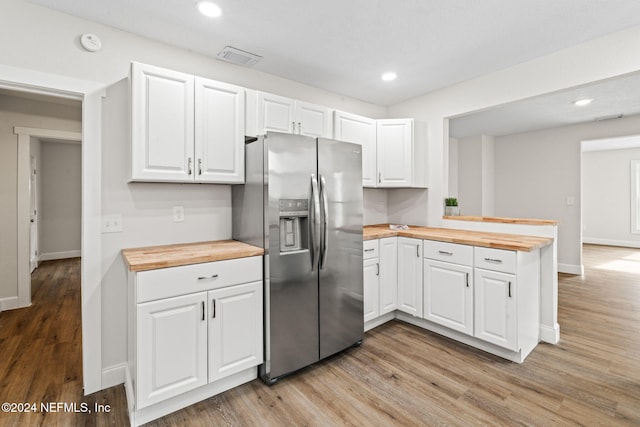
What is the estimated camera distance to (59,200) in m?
6.38

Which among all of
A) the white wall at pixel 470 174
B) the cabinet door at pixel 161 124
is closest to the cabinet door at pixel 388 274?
the cabinet door at pixel 161 124

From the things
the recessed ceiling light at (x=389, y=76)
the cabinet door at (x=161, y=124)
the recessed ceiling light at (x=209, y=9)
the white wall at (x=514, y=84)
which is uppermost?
the recessed ceiling light at (x=389, y=76)

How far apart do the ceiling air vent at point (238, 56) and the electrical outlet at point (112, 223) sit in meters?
1.55

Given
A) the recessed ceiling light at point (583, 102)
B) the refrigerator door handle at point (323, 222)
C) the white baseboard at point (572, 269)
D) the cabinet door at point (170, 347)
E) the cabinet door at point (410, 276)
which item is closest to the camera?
the cabinet door at point (170, 347)

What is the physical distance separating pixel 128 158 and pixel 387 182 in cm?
256

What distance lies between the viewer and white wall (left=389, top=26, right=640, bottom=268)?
237 cm

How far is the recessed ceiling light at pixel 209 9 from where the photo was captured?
198cm

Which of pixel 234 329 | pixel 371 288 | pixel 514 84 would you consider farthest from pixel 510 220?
pixel 234 329

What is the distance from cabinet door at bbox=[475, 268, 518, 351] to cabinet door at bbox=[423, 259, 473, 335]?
2.9 inches

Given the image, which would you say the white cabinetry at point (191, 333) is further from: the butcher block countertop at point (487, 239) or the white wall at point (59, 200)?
the white wall at point (59, 200)

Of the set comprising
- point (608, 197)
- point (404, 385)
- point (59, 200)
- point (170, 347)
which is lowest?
point (404, 385)

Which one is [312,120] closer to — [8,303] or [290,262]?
[290,262]

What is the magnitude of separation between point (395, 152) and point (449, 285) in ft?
5.24

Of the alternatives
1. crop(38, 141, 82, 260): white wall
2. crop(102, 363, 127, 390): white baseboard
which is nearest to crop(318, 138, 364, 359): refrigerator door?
crop(102, 363, 127, 390): white baseboard
